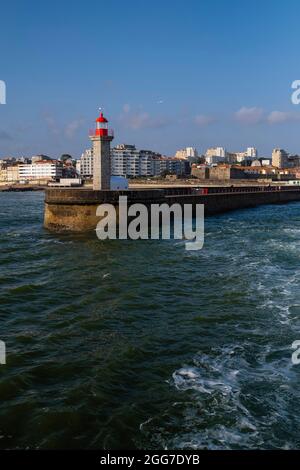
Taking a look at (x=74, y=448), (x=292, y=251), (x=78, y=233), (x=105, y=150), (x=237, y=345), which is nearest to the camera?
(x=74, y=448)

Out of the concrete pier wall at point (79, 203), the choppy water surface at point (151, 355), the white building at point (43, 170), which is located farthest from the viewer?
the white building at point (43, 170)

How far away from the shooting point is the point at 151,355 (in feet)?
27.4

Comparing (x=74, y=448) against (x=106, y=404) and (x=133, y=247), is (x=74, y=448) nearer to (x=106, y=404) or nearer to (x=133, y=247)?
(x=106, y=404)

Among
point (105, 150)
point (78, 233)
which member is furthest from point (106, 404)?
point (105, 150)

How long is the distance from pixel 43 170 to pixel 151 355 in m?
159

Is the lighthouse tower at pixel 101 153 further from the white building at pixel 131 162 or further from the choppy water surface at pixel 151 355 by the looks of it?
the white building at pixel 131 162

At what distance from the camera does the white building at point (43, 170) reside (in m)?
159

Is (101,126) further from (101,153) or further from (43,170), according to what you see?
(43,170)

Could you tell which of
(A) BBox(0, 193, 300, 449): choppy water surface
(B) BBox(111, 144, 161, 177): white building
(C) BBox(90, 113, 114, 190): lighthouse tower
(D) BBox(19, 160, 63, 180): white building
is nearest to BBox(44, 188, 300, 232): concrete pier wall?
(C) BBox(90, 113, 114, 190): lighthouse tower

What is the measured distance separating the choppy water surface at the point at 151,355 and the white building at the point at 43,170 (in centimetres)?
14577

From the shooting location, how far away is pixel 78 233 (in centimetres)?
2548

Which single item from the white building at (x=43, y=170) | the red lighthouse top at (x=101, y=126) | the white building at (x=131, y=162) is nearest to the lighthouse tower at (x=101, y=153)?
the red lighthouse top at (x=101, y=126)

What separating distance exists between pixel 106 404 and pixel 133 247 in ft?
47.1

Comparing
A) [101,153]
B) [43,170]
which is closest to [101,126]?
[101,153]
